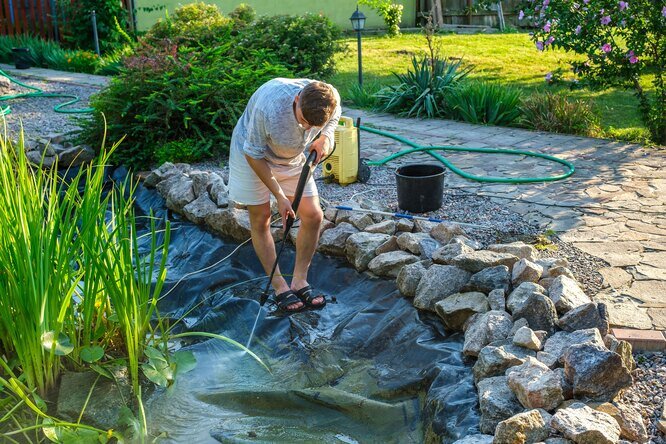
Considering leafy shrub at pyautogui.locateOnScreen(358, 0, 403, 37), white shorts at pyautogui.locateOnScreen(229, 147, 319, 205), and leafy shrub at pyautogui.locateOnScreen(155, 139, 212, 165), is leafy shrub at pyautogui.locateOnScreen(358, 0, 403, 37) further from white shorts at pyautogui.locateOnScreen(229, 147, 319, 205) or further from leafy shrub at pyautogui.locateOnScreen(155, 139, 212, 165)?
white shorts at pyautogui.locateOnScreen(229, 147, 319, 205)

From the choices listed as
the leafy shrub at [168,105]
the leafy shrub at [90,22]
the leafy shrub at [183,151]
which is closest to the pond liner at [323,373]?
the leafy shrub at [183,151]

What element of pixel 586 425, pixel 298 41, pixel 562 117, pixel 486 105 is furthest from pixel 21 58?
pixel 586 425

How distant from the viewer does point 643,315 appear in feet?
11.3

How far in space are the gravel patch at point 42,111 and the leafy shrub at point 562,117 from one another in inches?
176

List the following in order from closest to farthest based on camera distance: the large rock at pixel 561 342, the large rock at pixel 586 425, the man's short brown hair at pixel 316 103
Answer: the large rock at pixel 586 425 < the large rock at pixel 561 342 < the man's short brown hair at pixel 316 103

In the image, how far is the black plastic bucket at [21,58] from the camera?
12.5 m

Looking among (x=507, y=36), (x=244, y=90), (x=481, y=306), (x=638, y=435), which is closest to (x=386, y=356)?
(x=481, y=306)

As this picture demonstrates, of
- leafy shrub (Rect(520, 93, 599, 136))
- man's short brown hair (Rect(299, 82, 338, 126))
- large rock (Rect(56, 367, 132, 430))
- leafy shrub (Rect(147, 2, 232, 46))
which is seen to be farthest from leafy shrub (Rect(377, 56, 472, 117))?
large rock (Rect(56, 367, 132, 430))

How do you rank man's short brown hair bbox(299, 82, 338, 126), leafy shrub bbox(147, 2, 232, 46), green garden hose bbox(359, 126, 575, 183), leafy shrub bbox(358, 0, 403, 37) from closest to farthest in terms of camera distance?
man's short brown hair bbox(299, 82, 338, 126) < green garden hose bbox(359, 126, 575, 183) < leafy shrub bbox(147, 2, 232, 46) < leafy shrub bbox(358, 0, 403, 37)

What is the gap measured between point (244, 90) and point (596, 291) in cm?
411

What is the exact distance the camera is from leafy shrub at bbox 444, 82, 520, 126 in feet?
25.3

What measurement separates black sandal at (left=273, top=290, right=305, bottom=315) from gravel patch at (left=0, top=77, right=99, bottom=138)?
3.79 metres

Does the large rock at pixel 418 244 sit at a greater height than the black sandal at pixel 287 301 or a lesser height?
greater

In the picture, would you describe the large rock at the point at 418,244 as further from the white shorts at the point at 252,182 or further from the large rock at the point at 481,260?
the white shorts at the point at 252,182
